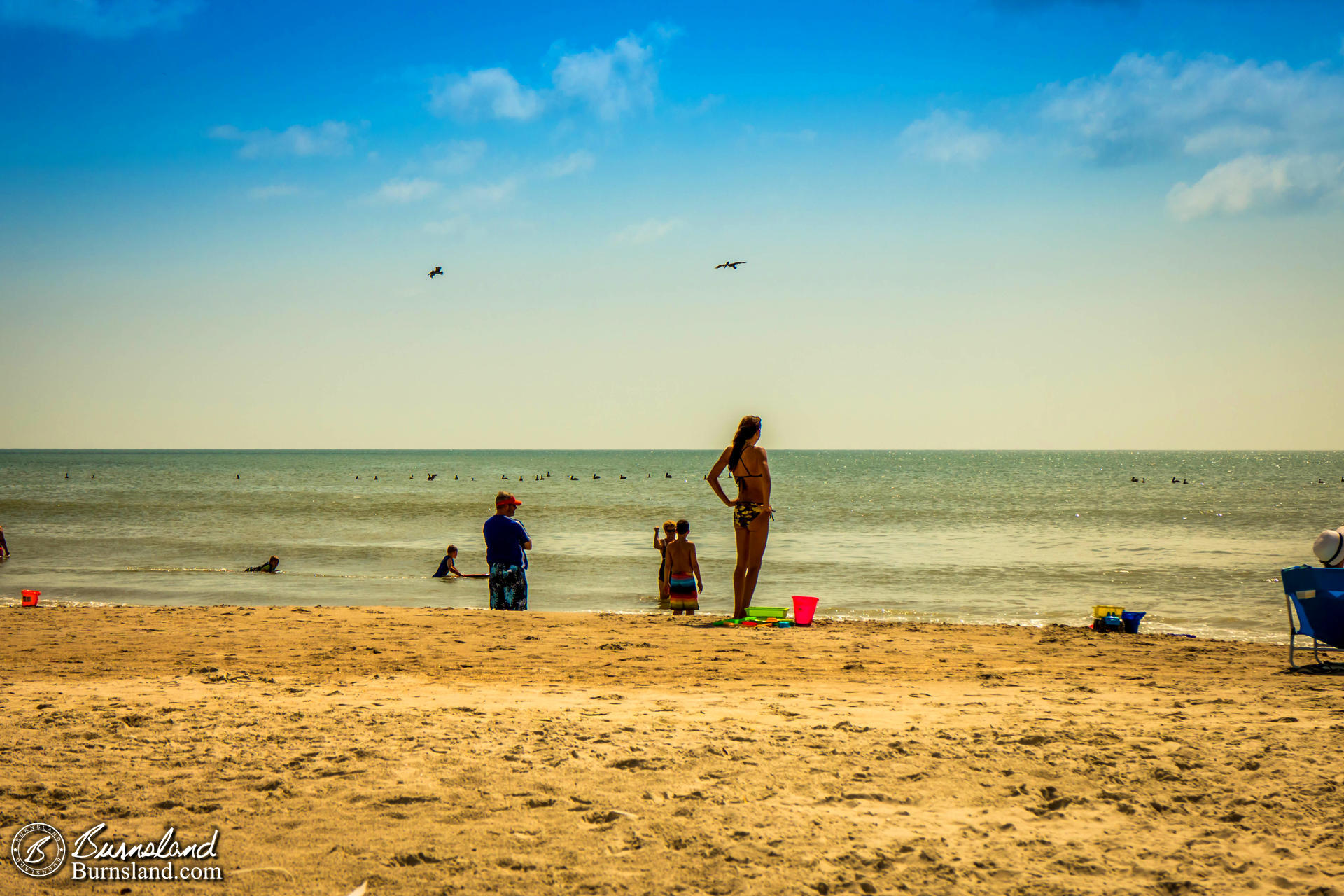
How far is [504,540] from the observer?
9.80 m

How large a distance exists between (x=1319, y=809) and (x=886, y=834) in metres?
2.00

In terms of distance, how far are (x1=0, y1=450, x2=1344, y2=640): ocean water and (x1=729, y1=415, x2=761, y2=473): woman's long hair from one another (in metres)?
6.59

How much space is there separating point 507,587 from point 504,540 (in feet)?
2.91

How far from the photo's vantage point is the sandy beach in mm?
3420

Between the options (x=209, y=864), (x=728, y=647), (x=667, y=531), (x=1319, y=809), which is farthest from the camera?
(x=667, y=531)

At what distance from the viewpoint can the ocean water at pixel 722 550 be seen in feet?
51.0

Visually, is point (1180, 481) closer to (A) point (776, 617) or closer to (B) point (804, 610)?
(B) point (804, 610)

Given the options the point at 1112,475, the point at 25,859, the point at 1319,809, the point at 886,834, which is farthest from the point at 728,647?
the point at 1112,475

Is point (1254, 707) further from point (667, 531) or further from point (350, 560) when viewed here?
point (350, 560)

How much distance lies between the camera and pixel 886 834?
12.1 feet

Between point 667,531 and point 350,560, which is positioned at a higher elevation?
point 667,531
